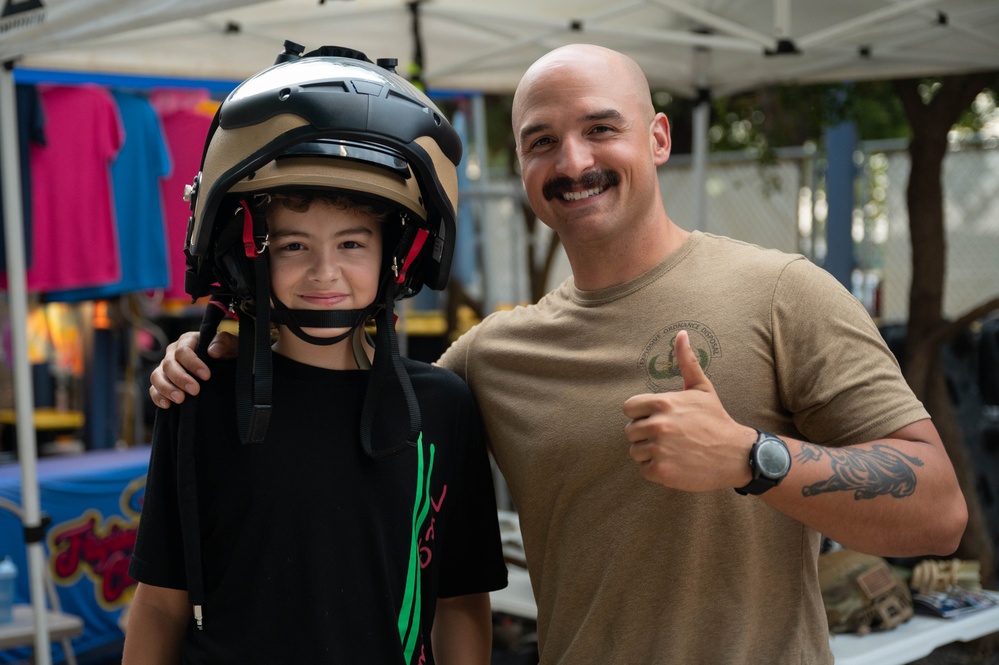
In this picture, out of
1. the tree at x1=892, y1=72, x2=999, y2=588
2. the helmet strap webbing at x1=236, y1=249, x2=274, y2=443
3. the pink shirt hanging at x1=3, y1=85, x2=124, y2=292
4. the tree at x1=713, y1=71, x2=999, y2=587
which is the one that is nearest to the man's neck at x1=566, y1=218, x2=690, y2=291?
the helmet strap webbing at x1=236, y1=249, x2=274, y2=443

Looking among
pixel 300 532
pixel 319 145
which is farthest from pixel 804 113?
pixel 300 532

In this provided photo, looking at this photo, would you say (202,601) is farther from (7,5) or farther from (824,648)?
(7,5)

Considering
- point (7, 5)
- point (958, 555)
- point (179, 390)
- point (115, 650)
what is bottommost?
point (115, 650)

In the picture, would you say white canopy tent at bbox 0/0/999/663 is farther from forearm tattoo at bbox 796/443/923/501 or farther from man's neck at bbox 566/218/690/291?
forearm tattoo at bbox 796/443/923/501

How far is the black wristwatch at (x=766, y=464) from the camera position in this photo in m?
1.74

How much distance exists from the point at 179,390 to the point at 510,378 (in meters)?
0.73

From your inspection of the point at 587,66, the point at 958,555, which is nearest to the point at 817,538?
the point at 587,66

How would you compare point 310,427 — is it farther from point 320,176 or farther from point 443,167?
point 443,167

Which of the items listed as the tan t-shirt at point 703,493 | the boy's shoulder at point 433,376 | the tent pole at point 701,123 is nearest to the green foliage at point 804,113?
the tent pole at point 701,123

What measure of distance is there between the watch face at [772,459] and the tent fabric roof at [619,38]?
3.41 m

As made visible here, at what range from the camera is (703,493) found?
6.71ft

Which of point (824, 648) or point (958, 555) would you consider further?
point (958, 555)

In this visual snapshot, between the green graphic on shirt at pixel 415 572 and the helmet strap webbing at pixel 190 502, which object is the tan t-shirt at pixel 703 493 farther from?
the helmet strap webbing at pixel 190 502

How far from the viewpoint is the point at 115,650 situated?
567 cm
